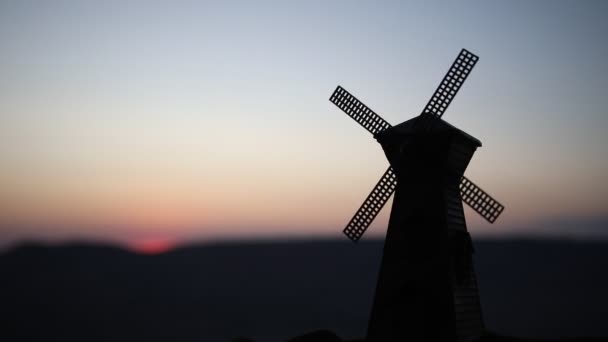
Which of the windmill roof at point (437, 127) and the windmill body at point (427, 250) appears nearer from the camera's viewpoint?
the windmill body at point (427, 250)

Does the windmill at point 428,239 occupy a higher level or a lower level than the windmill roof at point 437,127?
lower

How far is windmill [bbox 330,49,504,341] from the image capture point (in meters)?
14.4


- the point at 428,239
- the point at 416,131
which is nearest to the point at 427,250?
the point at 428,239

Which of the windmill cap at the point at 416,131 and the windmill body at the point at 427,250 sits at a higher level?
the windmill cap at the point at 416,131

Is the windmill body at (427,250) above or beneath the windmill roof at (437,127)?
beneath

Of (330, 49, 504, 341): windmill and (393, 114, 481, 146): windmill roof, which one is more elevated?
(393, 114, 481, 146): windmill roof

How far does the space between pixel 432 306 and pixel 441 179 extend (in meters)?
3.61

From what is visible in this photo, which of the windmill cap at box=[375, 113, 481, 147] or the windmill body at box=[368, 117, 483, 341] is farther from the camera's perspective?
the windmill cap at box=[375, 113, 481, 147]

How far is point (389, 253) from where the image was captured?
15422 mm

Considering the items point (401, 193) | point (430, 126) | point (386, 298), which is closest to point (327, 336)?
point (386, 298)

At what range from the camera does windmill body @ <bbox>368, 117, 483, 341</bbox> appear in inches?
564

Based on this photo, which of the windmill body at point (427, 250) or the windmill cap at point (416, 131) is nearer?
the windmill body at point (427, 250)

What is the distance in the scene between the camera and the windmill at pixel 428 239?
14359mm

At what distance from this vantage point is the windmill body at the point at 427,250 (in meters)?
14.3
